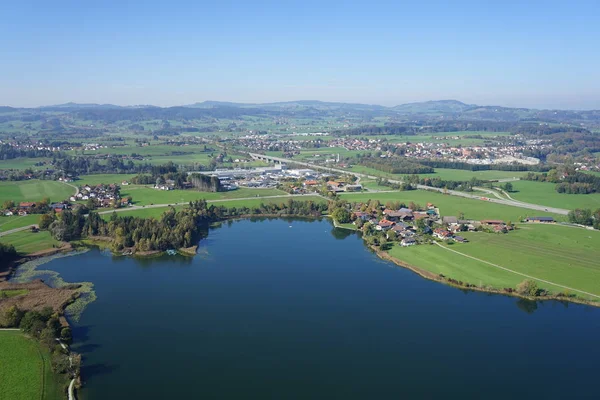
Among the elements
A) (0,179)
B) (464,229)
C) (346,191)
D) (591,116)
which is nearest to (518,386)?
(464,229)

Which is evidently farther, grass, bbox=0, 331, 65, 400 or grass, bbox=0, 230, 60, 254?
grass, bbox=0, 230, 60, 254

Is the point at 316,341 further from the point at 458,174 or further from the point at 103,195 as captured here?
the point at 458,174

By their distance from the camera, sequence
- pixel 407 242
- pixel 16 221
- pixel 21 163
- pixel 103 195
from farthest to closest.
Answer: pixel 21 163 < pixel 103 195 < pixel 16 221 < pixel 407 242

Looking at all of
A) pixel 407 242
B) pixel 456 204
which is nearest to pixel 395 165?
pixel 456 204

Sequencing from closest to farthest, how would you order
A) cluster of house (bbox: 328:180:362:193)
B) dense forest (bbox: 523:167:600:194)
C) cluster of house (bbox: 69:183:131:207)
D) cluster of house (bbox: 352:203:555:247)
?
cluster of house (bbox: 352:203:555:247)
cluster of house (bbox: 69:183:131:207)
dense forest (bbox: 523:167:600:194)
cluster of house (bbox: 328:180:362:193)

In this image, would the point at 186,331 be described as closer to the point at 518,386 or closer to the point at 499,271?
the point at 518,386

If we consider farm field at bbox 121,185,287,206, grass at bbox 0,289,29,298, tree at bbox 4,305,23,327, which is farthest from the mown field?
tree at bbox 4,305,23,327

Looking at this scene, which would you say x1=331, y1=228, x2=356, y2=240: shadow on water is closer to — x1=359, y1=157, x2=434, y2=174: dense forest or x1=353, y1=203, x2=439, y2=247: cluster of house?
x1=353, y1=203, x2=439, y2=247: cluster of house
